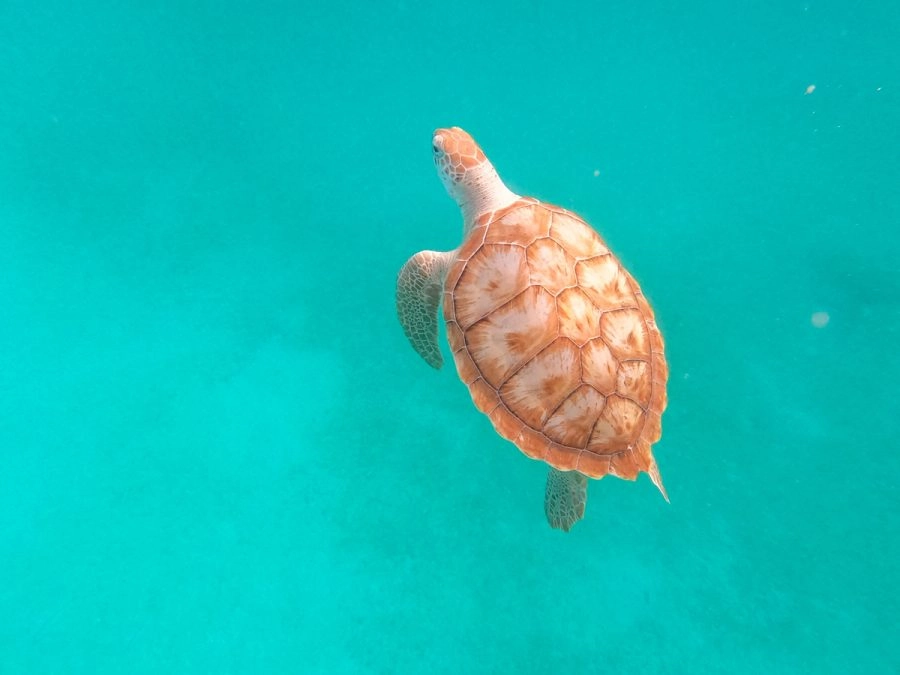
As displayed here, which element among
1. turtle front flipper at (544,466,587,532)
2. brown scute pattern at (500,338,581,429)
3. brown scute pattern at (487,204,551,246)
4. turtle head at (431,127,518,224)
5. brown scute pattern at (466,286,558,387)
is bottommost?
turtle front flipper at (544,466,587,532)

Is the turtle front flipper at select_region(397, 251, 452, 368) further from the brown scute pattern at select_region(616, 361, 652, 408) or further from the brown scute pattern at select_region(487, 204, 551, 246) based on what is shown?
the brown scute pattern at select_region(616, 361, 652, 408)

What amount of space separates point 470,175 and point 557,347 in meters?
1.45

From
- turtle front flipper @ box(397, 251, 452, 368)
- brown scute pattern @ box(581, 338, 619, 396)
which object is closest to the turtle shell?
brown scute pattern @ box(581, 338, 619, 396)

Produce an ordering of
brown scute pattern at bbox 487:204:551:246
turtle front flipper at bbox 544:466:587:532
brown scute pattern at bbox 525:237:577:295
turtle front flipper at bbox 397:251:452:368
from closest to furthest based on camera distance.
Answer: brown scute pattern at bbox 525:237:577:295, brown scute pattern at bbox 487:204:551:246, turtle front flipper at bbox 544:466:587:532, turtle front flipper at bbox 397:251:452:368

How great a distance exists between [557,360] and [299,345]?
3174 millimetres

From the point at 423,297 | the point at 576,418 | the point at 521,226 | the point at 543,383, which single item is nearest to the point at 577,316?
the point at 543,383

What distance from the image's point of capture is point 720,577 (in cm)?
364

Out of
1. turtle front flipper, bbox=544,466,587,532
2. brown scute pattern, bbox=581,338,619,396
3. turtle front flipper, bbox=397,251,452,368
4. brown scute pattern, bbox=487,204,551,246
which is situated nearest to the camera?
brown scute pattern, bbox=581,338,619,396

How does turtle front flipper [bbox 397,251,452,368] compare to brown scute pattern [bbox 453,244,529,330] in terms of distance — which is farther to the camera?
turtle front flipper [bbox 397,251,452,368]

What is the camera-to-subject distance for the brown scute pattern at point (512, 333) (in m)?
2.37

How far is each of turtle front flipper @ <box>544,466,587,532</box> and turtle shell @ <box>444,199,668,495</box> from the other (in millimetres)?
517

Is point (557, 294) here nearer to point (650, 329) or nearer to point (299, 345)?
point (650, 329)

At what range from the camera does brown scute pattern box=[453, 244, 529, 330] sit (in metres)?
2.48

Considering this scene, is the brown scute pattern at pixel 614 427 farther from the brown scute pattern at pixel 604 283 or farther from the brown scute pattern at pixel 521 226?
the brown scute pattern at pixel 521 226
